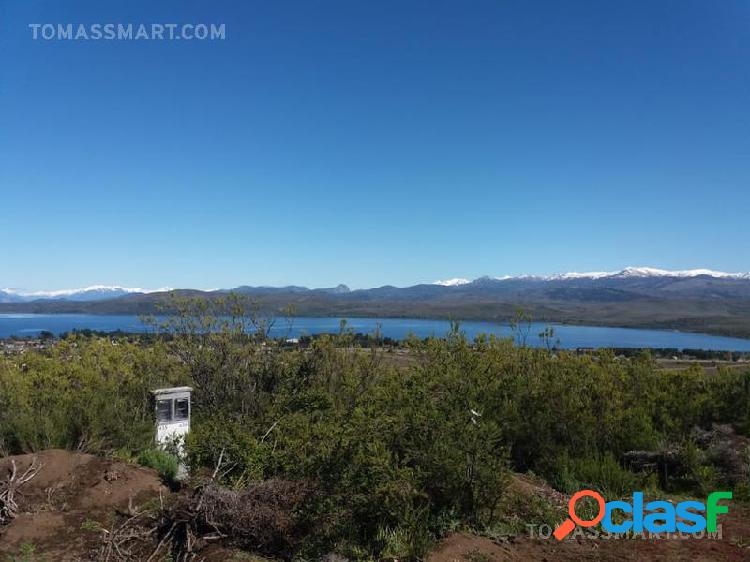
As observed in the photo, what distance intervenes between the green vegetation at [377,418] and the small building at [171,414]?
368 millimetres

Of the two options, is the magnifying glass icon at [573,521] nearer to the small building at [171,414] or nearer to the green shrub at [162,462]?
the green shrub at [162,462]

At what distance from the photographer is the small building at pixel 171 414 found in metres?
8.42

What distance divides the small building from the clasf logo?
19.7 feet

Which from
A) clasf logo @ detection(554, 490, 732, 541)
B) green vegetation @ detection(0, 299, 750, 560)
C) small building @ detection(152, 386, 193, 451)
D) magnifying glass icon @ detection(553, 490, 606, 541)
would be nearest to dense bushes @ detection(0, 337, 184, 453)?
green vegetation @ detection(0, 299, 750, 560)

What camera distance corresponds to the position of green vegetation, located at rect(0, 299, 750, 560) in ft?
18.6

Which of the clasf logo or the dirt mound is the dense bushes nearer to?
the dirt mound

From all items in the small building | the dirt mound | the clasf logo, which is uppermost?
the small building

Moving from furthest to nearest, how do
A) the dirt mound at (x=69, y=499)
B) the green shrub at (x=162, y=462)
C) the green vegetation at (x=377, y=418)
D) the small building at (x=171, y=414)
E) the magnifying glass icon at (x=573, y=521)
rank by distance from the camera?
the small building at (x=171, y=414) < the green shrub at (x=162, y=462) < the magnifying glass icon at (x=573, y=521) < the green vegetation at (x=377, y=418) < the dirt mound at (x=69, y=499)

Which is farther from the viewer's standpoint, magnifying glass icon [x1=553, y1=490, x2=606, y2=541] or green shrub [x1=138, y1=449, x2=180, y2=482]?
green shrub [x1=138, y1=449, x2=180, y2=482]

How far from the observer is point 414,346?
1094 cm

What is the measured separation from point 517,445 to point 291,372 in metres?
4.96

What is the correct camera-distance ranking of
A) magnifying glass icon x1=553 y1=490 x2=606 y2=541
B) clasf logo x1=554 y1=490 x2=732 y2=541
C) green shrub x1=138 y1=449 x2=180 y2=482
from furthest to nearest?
green shrub x1=138 y1=449 x2=180 y2=482 < clasf logo x1=554 y1=490 x2=732 y2=541 < magnifying glass icon x1=553 y1=490 x2=606 y2=541

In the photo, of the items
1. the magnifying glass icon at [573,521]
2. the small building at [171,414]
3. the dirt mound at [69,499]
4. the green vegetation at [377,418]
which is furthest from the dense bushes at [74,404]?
the magnifying glass icon at [573,521]

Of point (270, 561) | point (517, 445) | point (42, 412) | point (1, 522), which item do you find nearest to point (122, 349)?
point (42, 412)
